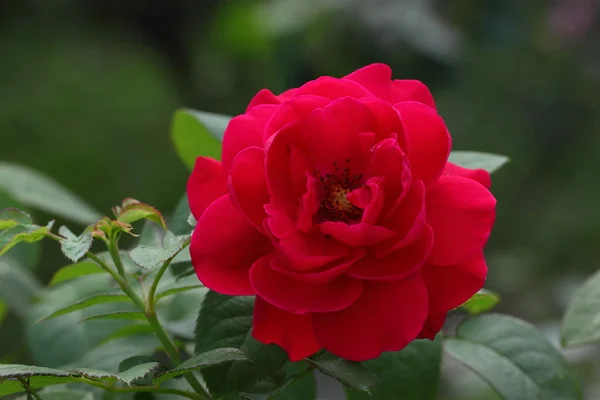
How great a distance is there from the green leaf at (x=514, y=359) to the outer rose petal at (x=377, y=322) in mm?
115

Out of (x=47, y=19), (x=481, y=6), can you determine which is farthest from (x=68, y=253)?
(x=47, y=19)

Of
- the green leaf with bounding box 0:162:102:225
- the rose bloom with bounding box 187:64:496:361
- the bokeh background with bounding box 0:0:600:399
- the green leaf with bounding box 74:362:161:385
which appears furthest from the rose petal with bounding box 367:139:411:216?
→ the bokeh background with bounding box 0:0:600:399

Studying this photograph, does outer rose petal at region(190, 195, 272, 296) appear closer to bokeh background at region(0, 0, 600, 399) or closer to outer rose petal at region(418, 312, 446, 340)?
outer rose petal at region(418, 312, 446, 340)

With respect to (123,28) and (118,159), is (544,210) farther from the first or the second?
(123,28)

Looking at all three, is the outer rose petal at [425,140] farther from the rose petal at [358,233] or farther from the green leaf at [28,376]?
the green leaf at [28,376]

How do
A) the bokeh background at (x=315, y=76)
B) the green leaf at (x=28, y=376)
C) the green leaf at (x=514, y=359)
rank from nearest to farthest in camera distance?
the green leaf at (x=28, y=376)
the green leaf at (x=514, y=359)
the bokeh background at (x=315, y=76)

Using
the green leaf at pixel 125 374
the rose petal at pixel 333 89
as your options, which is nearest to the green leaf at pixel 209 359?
the green leaf at pixel 125 374

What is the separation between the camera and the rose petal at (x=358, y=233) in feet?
0.92

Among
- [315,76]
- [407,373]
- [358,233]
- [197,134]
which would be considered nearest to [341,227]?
[358,233]

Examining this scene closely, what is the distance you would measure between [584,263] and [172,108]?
1178mm

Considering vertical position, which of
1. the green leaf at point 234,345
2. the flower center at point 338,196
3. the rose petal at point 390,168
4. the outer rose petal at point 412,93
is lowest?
the green leaf at point 234,345

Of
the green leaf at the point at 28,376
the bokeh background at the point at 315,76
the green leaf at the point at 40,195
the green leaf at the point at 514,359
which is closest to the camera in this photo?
the green leaf at the point at 28,376

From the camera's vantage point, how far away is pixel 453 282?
292 mm

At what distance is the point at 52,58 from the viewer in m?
2.09
